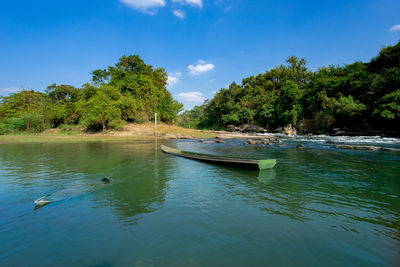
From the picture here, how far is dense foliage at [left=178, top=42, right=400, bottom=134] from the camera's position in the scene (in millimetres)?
27219

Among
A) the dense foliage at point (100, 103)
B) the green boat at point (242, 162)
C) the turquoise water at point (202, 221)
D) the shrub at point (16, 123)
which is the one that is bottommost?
the turquoise water at point (202, 221)

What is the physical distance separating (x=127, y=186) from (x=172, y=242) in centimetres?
382

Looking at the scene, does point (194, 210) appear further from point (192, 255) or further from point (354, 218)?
point (354, 218)

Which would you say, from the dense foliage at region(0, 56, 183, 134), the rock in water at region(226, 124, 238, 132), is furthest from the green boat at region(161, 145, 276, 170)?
the rock in water at region(226, 124, 238, 132)

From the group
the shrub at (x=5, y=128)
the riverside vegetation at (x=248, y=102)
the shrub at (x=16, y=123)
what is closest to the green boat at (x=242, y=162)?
the riverside vegetation at (x=248, y=102)

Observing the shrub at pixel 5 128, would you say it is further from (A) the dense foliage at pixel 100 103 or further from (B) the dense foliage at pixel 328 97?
(B) the dense foliage at pixel 328 97

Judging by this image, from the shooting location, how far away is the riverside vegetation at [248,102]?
28.9 metres

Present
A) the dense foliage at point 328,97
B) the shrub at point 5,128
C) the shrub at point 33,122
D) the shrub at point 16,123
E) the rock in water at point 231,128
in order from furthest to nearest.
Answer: the rock in water at point 231,128, the shrub at point 33,122, the shrub at point 16,123, the shrub at point 5,128, the dense foliage at point 328,97

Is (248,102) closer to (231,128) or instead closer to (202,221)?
(231,128)

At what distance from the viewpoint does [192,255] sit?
118 inches

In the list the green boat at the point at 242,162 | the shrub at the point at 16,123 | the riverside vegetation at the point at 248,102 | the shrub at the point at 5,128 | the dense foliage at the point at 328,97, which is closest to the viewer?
the green boat at the point at 242,162

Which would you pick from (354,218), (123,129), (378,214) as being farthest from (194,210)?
(123,129)

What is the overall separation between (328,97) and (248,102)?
24883mm

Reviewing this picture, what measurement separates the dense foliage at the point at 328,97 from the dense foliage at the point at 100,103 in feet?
84.9
